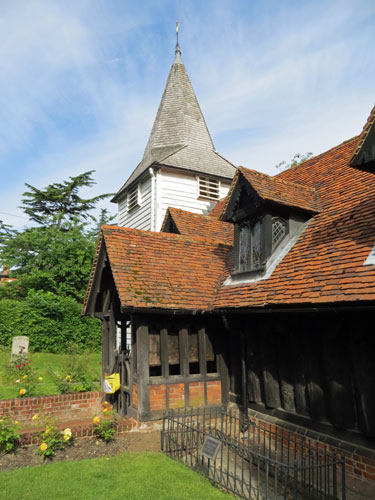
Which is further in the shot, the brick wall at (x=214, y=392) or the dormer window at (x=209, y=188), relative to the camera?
the dormer window at (x=209, y=188)

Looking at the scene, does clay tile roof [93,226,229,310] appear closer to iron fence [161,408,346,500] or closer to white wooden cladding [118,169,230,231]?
iron fence [161,408,346,500]

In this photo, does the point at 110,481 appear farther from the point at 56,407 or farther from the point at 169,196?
the point at 169,196

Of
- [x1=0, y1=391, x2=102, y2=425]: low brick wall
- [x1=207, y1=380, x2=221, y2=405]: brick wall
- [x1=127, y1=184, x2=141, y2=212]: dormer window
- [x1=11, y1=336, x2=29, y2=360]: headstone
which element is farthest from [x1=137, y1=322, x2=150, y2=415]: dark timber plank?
[x1=127, y1=184, x2=141, y2=212]: dormer window

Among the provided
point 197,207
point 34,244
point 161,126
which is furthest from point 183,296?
point 34,244

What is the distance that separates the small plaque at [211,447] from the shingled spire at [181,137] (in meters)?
Answer: 14.6

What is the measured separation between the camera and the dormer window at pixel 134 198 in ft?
65.6

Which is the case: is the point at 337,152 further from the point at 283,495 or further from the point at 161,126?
the point at 161,126

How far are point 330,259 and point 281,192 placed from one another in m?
2.64

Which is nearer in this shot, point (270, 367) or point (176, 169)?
point (270, 367)

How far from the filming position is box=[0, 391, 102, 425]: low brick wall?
9.33 m

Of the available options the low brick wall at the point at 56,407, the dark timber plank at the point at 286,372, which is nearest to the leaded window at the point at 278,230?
the dark timber plank at the point at 286,372

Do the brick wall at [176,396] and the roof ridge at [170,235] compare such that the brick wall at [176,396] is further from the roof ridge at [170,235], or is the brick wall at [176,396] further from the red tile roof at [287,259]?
the roof ridge at [170,235]

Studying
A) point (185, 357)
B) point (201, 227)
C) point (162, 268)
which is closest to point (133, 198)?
point (201, 227)

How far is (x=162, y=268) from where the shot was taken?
971cm
